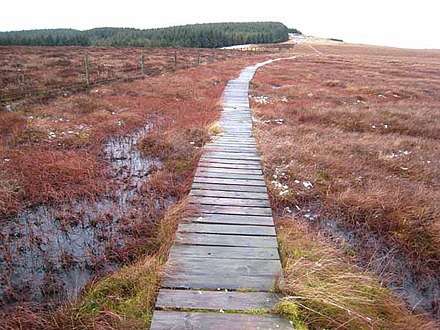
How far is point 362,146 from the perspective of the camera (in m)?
8.66

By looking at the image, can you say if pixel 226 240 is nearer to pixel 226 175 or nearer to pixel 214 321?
pixel 214 321

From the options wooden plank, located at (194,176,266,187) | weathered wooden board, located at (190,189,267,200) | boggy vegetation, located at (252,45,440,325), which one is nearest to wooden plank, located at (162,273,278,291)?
boggy vegetation, located at (252,45,440,325)

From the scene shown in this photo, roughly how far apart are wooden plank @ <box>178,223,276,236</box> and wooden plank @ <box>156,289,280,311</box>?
1121mm

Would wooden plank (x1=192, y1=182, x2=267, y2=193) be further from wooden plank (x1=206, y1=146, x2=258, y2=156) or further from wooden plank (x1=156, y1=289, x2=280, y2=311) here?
wooden plank (x1=156, y1=289, x2=280, y2=311)

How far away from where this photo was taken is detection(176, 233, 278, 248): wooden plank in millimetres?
3807

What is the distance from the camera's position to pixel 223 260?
3490 mm

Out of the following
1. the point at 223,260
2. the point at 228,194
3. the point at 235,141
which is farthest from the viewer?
the point at 235,141

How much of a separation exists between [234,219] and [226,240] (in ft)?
1.80

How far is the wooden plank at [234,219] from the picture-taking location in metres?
4.30

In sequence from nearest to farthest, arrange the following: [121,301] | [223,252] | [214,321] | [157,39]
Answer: [214,321]
[121,301]
[223,252]
[157,39]

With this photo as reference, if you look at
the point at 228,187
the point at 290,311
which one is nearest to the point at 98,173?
the point at 228,187

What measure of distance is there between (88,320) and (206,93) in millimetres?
13805

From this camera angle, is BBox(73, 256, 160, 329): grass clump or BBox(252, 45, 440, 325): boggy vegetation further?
BBox(252, 45, 440, 325): boggy vegetation

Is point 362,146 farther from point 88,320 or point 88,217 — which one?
point 88,320
